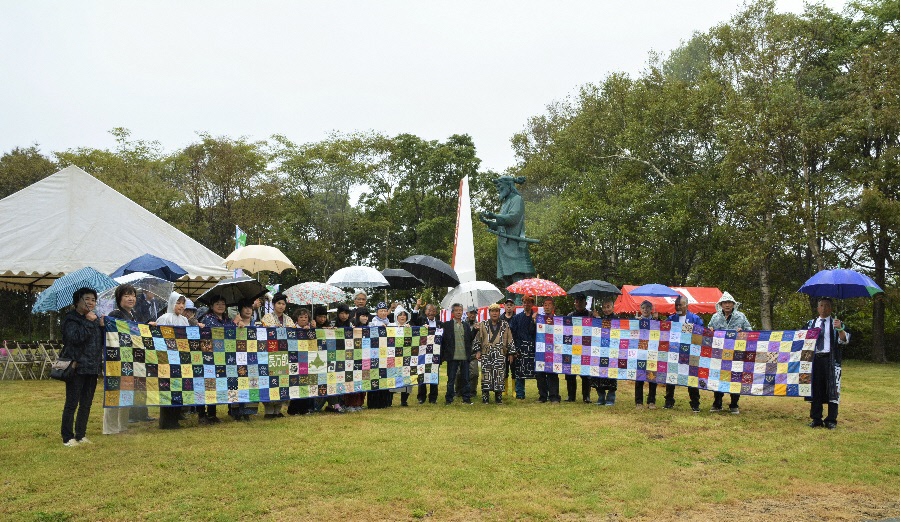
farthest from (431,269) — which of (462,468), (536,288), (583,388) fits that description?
(462,468)

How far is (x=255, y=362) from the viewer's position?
10.1 metres

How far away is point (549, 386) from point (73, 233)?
470 inches

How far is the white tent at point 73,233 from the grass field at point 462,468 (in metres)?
7.19

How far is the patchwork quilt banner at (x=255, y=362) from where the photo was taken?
8.84 metres

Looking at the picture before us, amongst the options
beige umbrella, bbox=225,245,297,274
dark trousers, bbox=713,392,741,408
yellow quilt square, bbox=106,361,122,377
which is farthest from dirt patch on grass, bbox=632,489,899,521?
beige umbrella, bbox=225,245,297,274

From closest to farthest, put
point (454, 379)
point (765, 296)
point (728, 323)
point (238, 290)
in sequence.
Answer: point (238, 290)
point (728, 323)
point (454, 379)
point (765, 296)

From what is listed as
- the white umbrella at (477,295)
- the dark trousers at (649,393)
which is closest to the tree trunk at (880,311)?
the dark trousers at (649,393)

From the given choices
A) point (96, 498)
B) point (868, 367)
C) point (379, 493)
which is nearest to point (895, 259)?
point (868, 367)

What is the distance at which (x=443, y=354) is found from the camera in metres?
12.3

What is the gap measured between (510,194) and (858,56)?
50.4 ft

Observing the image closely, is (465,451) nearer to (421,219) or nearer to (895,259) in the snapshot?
(895,259)

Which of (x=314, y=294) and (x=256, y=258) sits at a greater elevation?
(x=256, y=258)

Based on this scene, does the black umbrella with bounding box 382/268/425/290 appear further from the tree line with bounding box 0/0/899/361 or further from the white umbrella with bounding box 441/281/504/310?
the tree line with bounding box 0/0/899/361

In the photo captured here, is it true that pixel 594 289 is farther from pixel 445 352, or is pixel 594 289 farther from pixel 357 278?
pixel 357 278
